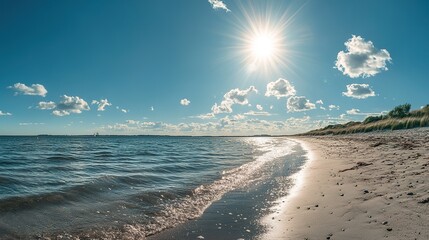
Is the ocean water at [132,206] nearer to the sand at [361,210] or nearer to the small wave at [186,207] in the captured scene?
the small wave at [186,207]

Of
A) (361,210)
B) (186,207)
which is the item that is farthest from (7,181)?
(361,210)

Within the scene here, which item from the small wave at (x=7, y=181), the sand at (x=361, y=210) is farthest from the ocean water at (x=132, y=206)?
the sand at (x=361, y=210)

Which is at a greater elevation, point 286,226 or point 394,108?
point 394,108

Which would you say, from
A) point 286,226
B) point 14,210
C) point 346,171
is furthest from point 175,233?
point 346,171

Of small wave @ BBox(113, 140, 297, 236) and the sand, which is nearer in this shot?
the sand

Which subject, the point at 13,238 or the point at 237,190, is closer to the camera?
the point at 13,238

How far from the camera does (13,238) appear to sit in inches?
262

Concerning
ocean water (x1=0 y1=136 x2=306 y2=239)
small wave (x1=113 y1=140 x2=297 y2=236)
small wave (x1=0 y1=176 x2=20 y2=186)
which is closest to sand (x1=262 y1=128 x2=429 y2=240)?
ocean water (x1=0 y1=136 x2=306 y2=239)

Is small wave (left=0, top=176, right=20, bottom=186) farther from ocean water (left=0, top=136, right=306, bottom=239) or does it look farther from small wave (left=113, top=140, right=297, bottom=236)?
small wave (left=113, top=140, right=297, bottom=236)

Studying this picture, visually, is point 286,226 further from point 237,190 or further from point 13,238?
point 13,238

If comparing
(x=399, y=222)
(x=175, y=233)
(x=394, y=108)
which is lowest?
(x=175, y=233)

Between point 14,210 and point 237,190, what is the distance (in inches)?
294

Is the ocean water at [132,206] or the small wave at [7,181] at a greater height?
the small wave at [7,181]

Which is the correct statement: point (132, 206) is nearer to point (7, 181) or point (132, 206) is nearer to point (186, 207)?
point (186, 207)
